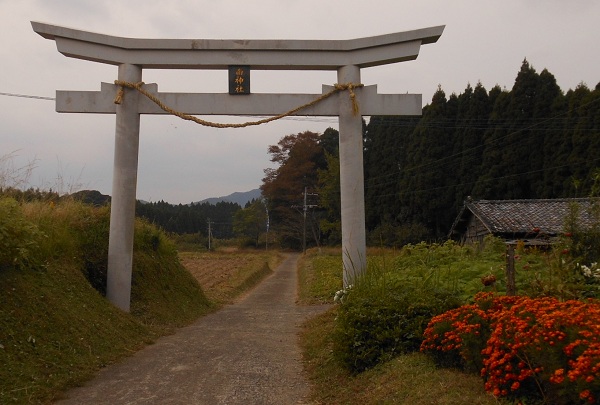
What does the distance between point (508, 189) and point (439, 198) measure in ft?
18.0

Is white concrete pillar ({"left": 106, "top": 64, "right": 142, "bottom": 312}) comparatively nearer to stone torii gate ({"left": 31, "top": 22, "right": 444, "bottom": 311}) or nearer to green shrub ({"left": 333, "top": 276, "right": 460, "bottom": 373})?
stone torii gate ({"left": 31, "top": 22, "right": 444, "bottom": 311})

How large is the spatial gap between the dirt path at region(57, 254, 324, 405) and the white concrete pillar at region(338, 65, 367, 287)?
6.09 feet

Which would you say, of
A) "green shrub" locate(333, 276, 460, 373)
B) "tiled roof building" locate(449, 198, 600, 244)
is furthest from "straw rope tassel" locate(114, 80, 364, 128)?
"tiled roof building" locate(449, 198, 600, 244)

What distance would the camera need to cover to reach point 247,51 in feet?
34.4

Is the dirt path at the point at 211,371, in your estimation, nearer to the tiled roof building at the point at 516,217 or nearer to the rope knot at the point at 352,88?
the rope knot at the point at 352,88

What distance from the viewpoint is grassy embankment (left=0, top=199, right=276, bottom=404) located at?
6273mm

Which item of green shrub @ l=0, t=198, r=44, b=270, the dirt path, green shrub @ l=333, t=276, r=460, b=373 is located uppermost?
green shrub @ l=0, t=198, r=44, b=270

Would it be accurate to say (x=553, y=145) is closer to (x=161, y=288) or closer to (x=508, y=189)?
(x=508, y=189)

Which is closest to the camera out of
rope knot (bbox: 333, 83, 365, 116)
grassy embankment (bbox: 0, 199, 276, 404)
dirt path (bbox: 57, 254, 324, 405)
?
dirt path (bbox: 57, 254, 324, 405)

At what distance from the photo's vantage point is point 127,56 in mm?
10602

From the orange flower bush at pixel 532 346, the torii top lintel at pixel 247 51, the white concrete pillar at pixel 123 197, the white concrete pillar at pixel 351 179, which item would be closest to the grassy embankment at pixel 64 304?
the white concrete pillar at pixel 123 197

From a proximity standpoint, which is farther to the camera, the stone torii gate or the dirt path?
the stone torii gate

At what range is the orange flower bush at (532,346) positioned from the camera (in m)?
3.51

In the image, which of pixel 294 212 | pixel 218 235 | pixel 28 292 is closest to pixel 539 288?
pixel 28 292
